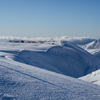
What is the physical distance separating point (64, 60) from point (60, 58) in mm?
432

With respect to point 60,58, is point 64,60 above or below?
below

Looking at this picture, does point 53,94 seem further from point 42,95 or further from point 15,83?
point 15,83

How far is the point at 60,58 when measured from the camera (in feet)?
54.1

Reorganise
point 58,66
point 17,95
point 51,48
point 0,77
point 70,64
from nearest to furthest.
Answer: point 17,95
point 0,77
point 58,66
point 70,64
point 51,48

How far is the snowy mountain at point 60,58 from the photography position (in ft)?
45.2

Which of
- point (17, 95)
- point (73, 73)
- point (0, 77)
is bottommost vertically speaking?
point (73, 73)

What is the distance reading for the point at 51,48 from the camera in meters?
17.3

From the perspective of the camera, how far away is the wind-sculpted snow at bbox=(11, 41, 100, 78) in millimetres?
13711

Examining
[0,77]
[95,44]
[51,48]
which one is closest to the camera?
A: [0,77]

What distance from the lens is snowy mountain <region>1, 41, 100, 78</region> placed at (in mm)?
13789

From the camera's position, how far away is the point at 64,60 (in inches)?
649

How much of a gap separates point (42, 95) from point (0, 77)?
1050 millimetres

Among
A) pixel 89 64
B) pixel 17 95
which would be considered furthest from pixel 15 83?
pixel 89 64

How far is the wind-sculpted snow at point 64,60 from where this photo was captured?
1371 centimetres
